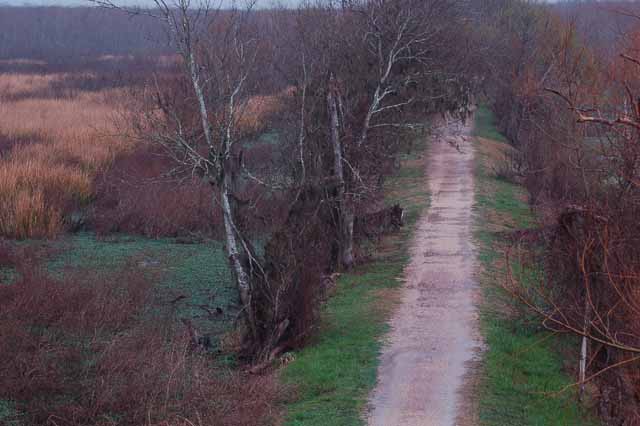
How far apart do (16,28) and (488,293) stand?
Answer: 106 metres

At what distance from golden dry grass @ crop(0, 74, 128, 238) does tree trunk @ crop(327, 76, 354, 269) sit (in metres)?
3.82

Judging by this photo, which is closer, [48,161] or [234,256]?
[234,256]

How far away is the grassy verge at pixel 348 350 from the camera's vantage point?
8844mm

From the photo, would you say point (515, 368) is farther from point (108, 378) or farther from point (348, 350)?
point (108, 378)

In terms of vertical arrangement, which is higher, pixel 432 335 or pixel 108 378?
pixel 108 378

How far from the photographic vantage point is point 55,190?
22.0 meters

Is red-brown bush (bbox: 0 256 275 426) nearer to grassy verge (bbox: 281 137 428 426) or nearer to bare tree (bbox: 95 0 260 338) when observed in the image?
grassy verge (bbox: 281 137 428 426)

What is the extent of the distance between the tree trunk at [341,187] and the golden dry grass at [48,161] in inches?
151

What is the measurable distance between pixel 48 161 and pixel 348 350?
15510mm

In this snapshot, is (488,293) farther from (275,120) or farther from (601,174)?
(275,120)

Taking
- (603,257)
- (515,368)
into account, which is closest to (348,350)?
(515,368)

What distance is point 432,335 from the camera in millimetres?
11359

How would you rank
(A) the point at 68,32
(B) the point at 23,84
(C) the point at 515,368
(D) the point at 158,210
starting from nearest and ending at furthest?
1. (C) the point at 515,368
2. (D) the point at 158,210
3. (B) the point at 23,84
4. (A) the point at 68,32

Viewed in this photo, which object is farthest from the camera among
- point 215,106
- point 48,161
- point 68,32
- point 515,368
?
point 68,32
